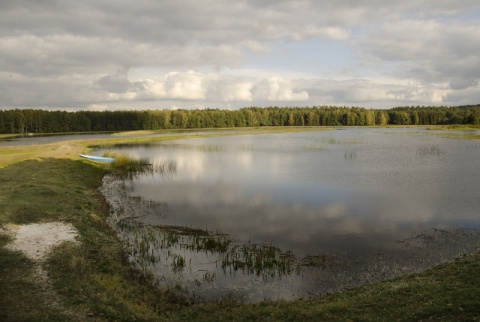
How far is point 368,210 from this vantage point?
24312 millimetres

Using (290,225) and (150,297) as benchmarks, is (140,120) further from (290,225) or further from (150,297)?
(150,297)

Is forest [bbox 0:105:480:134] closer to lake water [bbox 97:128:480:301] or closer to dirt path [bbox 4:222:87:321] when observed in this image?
lake water [bbox 97:128:480:301]

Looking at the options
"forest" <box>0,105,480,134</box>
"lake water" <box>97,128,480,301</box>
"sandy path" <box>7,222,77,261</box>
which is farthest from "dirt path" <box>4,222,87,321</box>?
"forest" <box>0,105,480,134</box>

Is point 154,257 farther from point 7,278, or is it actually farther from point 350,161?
point 350,161

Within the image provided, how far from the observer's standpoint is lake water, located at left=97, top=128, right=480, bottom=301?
48.7 ft

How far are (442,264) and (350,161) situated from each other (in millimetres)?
33882

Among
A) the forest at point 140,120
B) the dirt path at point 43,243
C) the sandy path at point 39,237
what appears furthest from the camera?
the forest at point 140,120

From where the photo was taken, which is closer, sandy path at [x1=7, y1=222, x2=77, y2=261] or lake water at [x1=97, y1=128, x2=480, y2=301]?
lake water at [x1=97, y1=128, x2=480, y2=301]

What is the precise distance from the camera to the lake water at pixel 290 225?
14.8 metres

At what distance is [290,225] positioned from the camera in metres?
21.3

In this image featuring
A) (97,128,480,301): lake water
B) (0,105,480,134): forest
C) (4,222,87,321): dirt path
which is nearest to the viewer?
(4,222,87,321): dirt path

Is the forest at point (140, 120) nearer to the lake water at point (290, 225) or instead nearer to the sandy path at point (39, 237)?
the lake water at point (290, 225)

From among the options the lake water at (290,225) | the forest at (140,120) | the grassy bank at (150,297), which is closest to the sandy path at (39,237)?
the grassy bank at (150,297)

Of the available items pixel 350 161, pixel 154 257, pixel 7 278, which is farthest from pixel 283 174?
pixel 7 278
